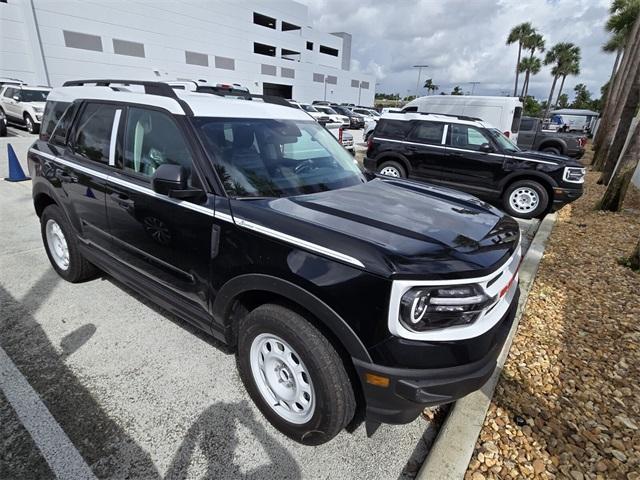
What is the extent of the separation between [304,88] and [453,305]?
53.4 meters

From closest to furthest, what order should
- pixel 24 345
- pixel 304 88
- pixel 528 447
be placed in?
pixel 528 447
pixel 24 345
pixel 304 88

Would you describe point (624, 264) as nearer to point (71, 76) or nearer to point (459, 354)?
point (459, 354)

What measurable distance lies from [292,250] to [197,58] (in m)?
41.2

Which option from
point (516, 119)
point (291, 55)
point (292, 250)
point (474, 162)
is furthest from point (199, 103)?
point (291, 55)

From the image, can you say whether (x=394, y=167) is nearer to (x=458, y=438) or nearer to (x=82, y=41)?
(x=458, y=438)

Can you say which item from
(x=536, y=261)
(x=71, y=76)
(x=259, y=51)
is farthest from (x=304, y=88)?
(x=536, y=261)

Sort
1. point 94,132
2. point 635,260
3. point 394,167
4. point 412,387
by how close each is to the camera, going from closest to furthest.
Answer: point 412,387 < point 94,132 < point 635,260 < point 394,167

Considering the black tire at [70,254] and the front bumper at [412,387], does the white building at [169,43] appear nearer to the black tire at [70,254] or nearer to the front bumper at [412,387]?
the black tire at [70,254]

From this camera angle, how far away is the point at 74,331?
303cm

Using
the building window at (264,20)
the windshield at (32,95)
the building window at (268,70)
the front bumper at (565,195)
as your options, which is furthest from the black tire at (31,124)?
the building window at (264,20)

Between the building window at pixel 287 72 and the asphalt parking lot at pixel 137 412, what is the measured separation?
Answer: 158 ft

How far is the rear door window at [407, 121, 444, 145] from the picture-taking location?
26.7 feet

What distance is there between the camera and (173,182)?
2.12 m

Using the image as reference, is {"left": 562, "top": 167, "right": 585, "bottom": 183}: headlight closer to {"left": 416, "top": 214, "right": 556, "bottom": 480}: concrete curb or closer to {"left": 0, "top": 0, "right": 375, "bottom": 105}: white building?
{"left": 416, "top": 214, "right": 556, "bottom": 480}: concrete curb
